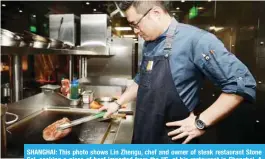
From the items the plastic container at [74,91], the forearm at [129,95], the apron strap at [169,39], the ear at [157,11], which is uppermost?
the ear at [157,11]

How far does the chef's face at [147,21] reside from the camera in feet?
4.17

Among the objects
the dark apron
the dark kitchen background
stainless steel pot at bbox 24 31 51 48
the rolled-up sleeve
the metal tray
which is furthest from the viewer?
the dark kitchen background

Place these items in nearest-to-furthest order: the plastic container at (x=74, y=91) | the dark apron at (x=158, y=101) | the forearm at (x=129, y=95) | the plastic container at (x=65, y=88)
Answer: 1. the dark apron at (x=158, y=101)
2. the forearm at (x=129, y=95)
3. the plastic container at (x=74, y=91)
4. the plastic container at (x=65, y=88)

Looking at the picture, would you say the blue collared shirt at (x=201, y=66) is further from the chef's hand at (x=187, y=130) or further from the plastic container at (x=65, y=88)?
the plastic container at (x=65, y=88)

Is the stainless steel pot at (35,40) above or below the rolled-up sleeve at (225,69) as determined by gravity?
above

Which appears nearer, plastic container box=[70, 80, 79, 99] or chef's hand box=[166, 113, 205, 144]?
chef's hand box=[166, 113, 205, 144]

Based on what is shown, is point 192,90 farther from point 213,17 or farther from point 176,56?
Result: point 213,17

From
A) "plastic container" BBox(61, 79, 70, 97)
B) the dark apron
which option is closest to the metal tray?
the dark apron

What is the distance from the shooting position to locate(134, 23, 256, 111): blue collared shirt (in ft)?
3.42

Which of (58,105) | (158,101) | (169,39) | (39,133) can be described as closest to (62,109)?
(58,105)

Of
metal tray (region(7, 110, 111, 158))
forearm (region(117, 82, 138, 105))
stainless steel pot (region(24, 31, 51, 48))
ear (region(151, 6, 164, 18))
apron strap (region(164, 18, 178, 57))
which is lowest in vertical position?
metal tray (region(7, 110, 111, 158))

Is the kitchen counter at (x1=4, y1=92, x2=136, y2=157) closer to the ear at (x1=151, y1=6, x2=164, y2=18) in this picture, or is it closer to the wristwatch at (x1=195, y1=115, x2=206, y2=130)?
the wristwatch at (x1=195, y1=115, x2=206, y2=130)

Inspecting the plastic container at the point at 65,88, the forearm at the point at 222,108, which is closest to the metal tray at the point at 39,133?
the plastic container at the point at 65,88

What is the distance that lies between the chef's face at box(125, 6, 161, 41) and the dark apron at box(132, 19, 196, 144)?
0.08 m
